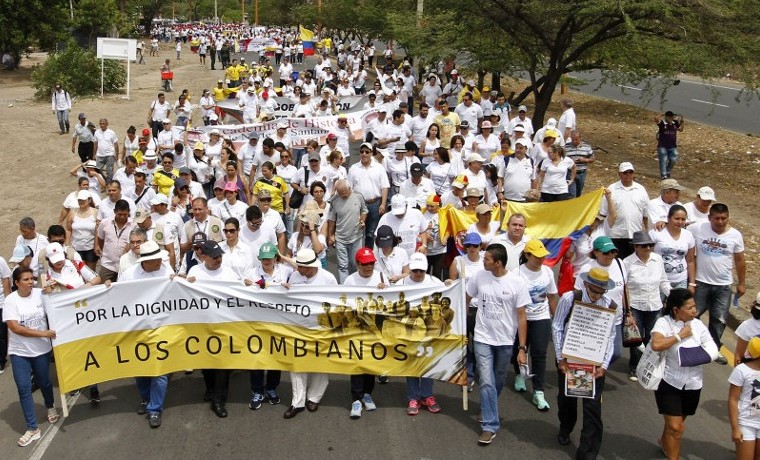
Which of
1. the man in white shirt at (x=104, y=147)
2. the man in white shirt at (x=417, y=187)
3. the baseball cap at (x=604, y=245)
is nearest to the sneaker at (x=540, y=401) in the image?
the baseball cap at (x=604, y=245)

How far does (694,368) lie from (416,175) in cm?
501

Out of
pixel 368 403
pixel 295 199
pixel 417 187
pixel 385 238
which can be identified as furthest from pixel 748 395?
pixel 295 199

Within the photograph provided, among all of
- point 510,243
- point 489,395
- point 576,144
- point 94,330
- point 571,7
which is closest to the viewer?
point 489,395

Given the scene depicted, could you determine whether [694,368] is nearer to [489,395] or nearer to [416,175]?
[489,395]

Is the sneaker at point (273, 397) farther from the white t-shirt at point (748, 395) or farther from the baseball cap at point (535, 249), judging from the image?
the white t-shirt at point (748, 395)

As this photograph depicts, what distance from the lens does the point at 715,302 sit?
795 centimetres

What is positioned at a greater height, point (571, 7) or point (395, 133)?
point (571, 7)

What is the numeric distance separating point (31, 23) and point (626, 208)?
127ft

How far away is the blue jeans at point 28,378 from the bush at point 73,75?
27.8 meters

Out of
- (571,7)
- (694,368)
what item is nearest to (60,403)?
(694,368)

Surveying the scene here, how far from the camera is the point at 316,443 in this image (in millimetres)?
6293

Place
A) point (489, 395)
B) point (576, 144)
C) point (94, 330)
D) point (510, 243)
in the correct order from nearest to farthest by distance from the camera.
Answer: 1. point (489, 395)
2. point (94, 330)
3. point (510, 243)
4. point (576, 144)

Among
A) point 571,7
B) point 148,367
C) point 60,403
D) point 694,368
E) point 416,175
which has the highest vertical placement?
point 571,7

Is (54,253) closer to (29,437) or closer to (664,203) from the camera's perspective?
(29,437)
